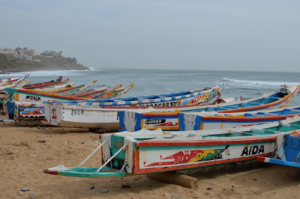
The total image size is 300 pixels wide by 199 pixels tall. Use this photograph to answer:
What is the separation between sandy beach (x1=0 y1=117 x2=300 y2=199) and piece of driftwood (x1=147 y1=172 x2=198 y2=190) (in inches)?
3.0

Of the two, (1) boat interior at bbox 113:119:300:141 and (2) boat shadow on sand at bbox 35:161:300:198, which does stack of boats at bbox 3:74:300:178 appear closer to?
(1) boat interior at bbox 113:119:300:141

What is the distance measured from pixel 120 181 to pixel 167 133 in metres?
1.28

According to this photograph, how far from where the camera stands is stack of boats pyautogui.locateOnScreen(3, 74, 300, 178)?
455 centimetres

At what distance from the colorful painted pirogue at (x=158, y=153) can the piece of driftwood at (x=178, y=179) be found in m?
0.23

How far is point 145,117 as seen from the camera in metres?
8.65

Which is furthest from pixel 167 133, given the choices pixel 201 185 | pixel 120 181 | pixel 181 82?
pixel 181 82

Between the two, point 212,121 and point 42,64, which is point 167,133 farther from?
point 42,64

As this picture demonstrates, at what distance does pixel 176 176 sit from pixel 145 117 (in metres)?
3.68

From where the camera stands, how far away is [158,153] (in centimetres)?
462

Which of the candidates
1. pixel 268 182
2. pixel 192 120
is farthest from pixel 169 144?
pixel 192 120

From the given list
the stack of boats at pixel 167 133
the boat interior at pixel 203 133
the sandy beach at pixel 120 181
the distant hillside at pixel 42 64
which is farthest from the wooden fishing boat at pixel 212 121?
the distant hillside at pixel 42 64

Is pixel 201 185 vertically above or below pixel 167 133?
below

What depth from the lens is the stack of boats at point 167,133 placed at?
4552mm

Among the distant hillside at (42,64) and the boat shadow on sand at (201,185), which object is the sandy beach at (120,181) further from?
the distant hillside at (42,64)
